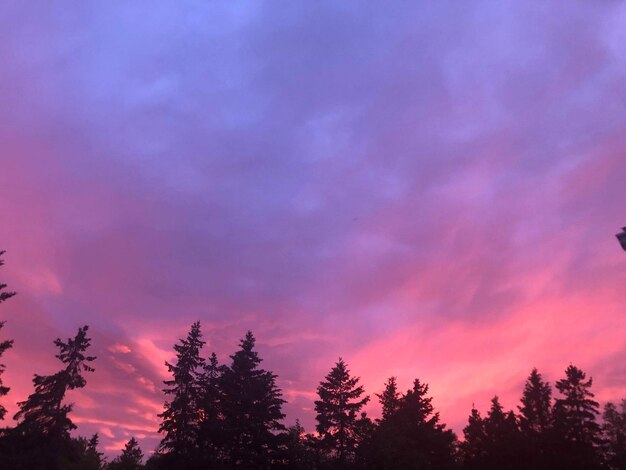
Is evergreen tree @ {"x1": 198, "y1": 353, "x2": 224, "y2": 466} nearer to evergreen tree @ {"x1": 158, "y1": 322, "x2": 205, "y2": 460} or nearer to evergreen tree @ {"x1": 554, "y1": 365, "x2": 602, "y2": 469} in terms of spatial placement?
evergreen tree @ {"x1": 158, "y1": 322, "x2": 205, "y2": 460}

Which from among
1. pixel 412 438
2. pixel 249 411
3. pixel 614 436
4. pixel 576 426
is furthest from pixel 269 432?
Answer: pixel 614 436

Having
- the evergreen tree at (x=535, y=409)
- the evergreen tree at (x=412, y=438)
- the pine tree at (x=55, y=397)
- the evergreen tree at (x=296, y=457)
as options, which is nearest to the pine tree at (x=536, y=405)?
the evergreen tree at (x=535, y=409)

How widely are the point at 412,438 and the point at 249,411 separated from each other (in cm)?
2585

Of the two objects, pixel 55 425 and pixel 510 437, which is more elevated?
pixel 510 437

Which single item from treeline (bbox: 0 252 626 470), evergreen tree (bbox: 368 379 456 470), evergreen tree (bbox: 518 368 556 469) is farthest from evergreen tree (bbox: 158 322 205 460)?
evergreen tree (bbox: 518 368 556 469)

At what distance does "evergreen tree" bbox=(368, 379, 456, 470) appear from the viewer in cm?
5950

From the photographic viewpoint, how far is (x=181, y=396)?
54.5m

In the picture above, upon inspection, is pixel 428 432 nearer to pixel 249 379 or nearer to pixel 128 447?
pixel 249 379

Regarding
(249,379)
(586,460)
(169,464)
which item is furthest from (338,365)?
(586,460)

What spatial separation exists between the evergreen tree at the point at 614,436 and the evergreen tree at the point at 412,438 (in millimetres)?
20991

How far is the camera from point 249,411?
184 ft

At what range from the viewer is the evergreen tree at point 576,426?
59.4 metres

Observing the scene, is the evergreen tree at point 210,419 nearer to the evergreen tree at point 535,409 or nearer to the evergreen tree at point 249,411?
the evergreen tree at point 249,411

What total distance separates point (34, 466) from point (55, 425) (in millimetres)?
4693
